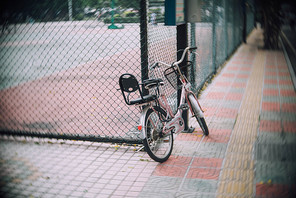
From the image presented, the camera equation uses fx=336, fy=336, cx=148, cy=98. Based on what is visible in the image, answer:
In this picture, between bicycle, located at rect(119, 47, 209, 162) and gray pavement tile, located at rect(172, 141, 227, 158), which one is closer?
bicycle, located at rect(119, 47, 209, 162)

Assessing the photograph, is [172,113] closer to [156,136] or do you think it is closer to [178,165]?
[156,136]

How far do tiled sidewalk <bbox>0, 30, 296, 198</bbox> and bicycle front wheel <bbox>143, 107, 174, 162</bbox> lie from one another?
133 mm

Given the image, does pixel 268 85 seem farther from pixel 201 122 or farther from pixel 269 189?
pixel 269 189

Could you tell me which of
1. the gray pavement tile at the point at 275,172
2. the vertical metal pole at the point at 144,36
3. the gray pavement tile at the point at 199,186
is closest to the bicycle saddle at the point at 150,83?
the vertical metal pole at the point at 144,36

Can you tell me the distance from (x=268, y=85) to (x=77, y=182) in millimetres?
6696

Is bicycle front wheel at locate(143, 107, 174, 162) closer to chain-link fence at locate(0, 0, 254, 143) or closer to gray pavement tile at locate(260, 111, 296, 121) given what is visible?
chain-link fence at locate(0, 0, 254, 143)

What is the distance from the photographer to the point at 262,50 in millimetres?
16906

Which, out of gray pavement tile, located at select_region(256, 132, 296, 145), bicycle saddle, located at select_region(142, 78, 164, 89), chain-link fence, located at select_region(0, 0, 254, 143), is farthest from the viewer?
gray pavement tile, located at select_region(256, 132, 296, 145)

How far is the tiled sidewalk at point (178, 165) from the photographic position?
12.2ft

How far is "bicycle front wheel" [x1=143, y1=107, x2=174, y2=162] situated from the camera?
14.1ft

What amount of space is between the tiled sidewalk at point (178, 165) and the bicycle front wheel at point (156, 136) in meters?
0.13

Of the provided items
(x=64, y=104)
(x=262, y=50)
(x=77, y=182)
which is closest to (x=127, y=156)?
(x=77, y=182)

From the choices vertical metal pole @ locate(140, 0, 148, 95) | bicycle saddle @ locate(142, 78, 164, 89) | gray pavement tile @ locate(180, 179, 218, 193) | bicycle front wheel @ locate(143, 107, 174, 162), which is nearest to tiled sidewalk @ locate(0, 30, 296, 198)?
gray pavement tile @ locate(180, 179, 218, 193)

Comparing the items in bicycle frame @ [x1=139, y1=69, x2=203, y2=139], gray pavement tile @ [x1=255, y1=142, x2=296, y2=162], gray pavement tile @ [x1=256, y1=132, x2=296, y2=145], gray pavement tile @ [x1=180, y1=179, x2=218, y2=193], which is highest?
bicycle frame @ [x1=139, y1=69, x2=203, y2=139]
